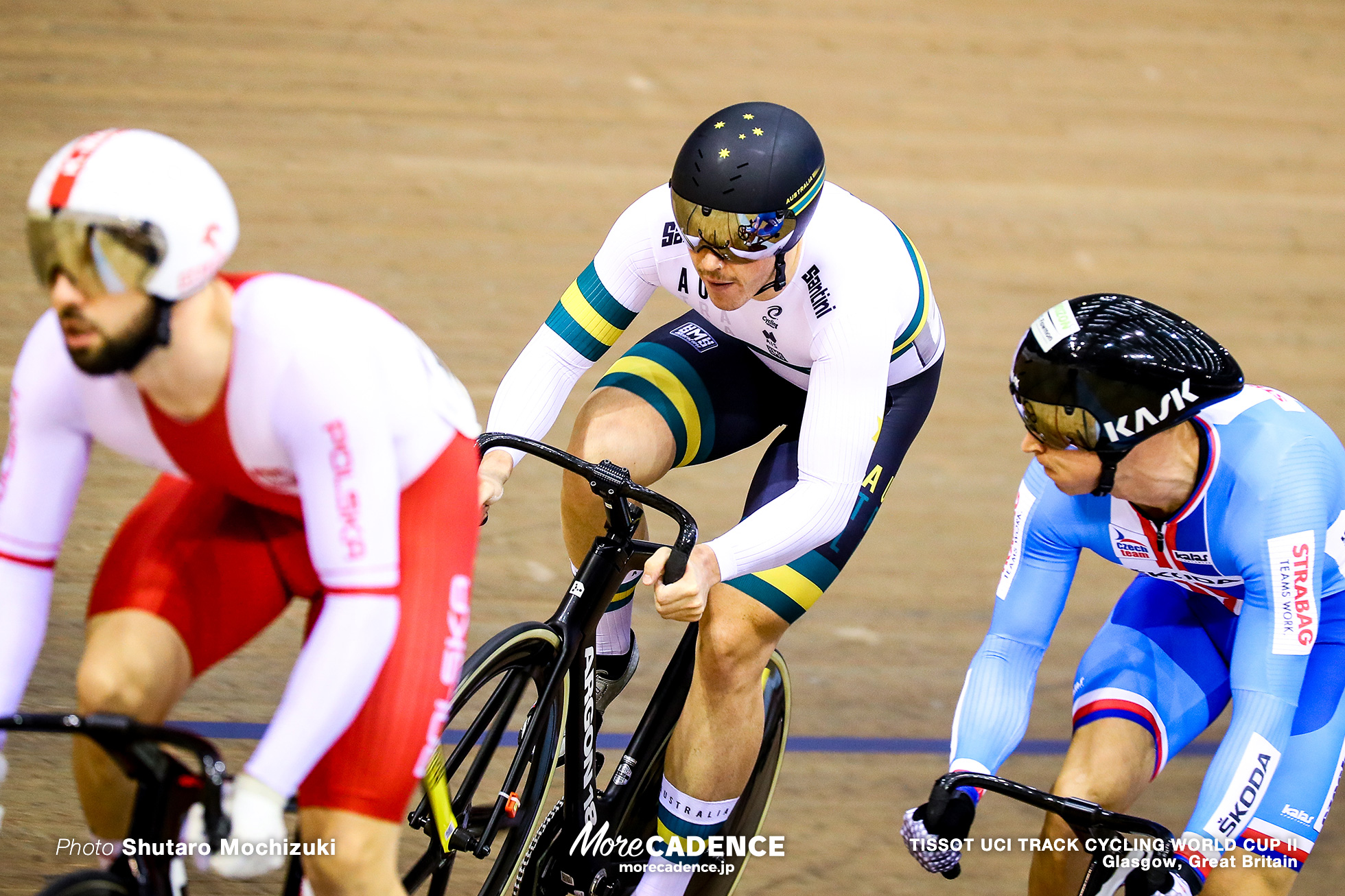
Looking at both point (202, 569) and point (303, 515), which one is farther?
point (202, 569)

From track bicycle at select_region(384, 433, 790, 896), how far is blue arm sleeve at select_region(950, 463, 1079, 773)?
0.47m

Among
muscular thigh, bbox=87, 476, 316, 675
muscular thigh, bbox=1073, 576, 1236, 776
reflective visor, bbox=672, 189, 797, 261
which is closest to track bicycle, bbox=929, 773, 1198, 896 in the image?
muscular thigh, bbox=1073, 576, 1236, 776

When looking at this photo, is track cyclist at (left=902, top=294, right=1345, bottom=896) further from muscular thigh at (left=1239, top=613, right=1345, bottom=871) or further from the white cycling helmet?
the white cycling helmet

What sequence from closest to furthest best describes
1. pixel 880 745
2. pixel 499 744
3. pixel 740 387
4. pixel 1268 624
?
pixel 1268 624 < pixel 499 744 < pixel 740 387 < pixel 880 745

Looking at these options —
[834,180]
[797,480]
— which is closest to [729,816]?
[797,480]

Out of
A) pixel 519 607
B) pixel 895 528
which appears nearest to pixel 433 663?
pixel 519 607

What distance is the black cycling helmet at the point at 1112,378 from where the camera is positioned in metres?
2.24

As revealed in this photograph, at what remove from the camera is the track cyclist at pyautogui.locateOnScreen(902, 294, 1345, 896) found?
226cm

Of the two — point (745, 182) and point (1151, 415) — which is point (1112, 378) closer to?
point (1151, 415)

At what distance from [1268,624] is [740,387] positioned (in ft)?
3.70

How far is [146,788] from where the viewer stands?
1.77 metres

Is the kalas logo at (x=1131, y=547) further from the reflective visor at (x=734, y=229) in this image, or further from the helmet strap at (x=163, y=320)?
the helmet strap at (x=163, y=320)

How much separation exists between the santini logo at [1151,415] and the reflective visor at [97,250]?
1486mm

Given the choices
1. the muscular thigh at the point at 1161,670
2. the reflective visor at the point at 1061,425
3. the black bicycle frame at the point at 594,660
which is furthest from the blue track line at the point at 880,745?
the reflective visor at the point at 1061,425
